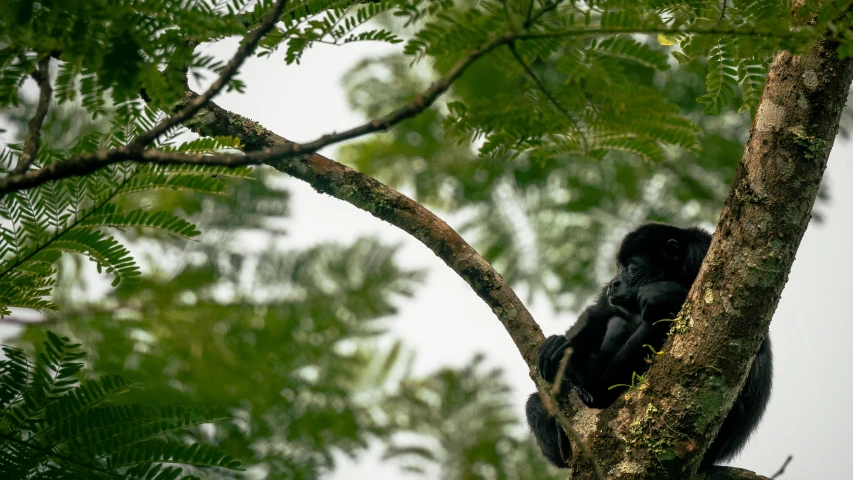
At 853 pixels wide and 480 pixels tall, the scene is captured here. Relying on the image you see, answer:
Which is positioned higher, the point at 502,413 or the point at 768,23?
the point at 502,413

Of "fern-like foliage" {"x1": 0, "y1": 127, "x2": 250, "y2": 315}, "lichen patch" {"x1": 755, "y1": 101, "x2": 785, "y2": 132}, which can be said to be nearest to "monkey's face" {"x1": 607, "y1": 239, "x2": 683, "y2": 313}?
"lichen patch" {"x1": 755, "y1": 101, "x2": 785, "y2": 132}

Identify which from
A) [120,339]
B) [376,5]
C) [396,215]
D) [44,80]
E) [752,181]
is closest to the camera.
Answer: [44,80]

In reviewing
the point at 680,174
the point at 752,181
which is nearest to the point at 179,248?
the point at 680,174

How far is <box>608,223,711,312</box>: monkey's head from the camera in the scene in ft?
19.7

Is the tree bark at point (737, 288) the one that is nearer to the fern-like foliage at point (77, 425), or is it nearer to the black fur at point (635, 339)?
the black fur at point (635, 339)

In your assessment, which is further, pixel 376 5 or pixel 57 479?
pixel 57 479

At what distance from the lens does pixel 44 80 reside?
110 inches

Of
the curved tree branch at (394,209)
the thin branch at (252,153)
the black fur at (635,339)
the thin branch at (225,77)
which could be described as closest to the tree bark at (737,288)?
the black fur at (635,339)

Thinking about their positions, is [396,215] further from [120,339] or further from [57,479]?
[120,339]

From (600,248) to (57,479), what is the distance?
49.2ft

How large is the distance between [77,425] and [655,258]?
4461 mm

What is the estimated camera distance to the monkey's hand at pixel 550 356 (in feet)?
14.7

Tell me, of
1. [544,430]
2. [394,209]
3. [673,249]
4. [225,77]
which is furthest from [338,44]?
[673,249]

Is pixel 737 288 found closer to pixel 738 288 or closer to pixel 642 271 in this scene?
pixel 738 288
